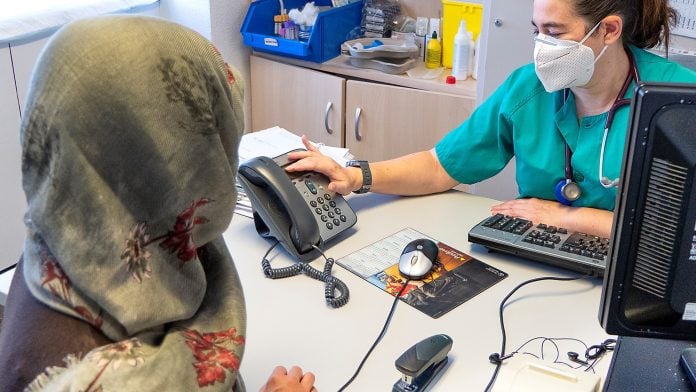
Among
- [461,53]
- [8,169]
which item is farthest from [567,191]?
[8,169]

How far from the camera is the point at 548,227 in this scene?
137 cm

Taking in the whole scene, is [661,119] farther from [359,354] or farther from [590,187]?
[590,187]

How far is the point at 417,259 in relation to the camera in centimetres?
127

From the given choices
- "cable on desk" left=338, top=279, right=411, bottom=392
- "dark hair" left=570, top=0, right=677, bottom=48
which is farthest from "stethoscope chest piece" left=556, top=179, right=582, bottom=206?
"cable on desk" left=338, top=279, right=411, bottom=392

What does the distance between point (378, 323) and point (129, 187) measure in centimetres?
58

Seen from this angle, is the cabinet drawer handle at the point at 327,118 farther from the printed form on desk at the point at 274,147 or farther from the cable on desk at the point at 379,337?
the cable on desk at the point at 379,337

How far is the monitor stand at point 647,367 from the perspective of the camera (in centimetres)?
94

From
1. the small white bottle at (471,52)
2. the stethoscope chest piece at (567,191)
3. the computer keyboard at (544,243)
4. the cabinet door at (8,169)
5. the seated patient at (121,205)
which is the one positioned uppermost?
the seated patient at (121,205)

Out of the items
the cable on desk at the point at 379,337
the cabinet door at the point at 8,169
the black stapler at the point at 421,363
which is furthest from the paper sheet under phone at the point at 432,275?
the cabinet door at the point at 8,169

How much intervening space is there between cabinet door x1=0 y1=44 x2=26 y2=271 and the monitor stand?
1.95 metres

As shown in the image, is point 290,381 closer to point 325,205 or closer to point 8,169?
point 325,205

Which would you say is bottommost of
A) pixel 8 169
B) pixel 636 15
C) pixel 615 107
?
pixel 8 169

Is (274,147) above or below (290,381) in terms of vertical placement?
above

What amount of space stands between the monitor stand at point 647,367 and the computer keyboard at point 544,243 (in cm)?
21
